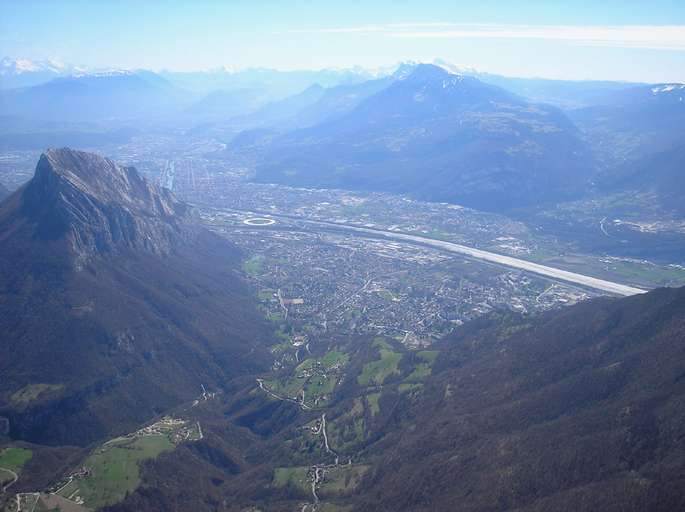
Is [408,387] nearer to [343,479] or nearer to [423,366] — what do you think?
[423,366]

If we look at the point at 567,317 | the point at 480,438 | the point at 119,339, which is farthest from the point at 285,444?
the point at 567,317

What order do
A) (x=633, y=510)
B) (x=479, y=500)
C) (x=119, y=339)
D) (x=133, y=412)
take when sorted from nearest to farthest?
(x=633, y=510), (x=479, y=500), (x=133, y=412), (x=119, y=339)

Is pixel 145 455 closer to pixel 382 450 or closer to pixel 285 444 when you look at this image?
pixel 285 444

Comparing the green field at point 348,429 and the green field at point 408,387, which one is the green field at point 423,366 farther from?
the green field at point 348,429

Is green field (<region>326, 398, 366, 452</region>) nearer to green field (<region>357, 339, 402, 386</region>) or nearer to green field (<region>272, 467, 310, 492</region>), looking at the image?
green field (<region>272, 467, 310, 492</region>)

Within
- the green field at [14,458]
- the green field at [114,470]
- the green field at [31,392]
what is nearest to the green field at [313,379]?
the green field at [114,470]

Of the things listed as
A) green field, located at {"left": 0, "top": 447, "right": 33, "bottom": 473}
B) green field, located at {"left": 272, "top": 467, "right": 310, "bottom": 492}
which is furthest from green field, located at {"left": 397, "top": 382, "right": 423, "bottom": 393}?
green field, located at {"left": 0, "top": 447, "right": 33, "bottom": 473}
